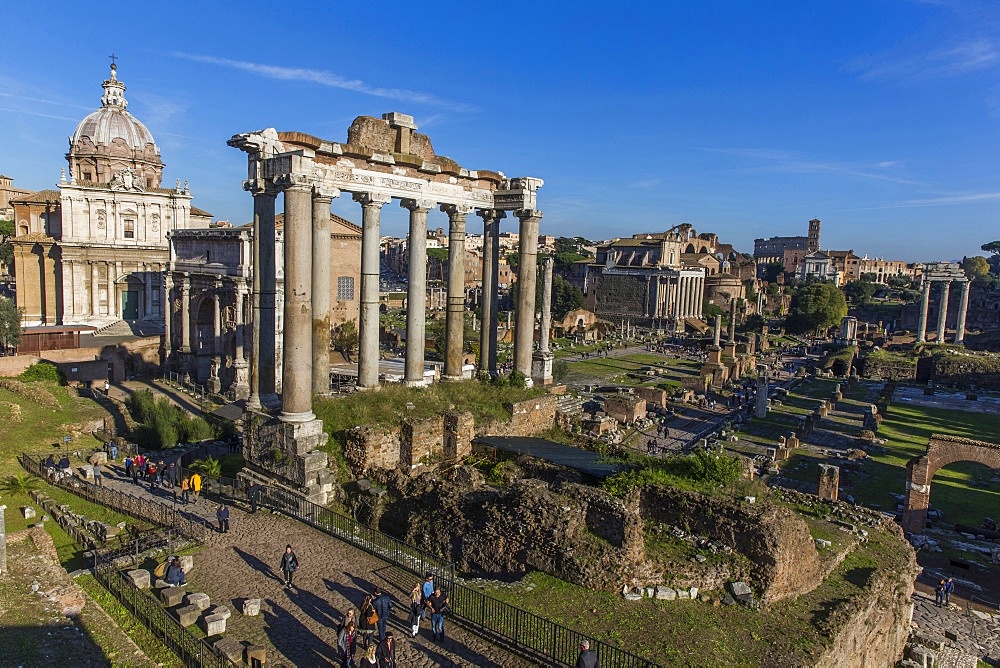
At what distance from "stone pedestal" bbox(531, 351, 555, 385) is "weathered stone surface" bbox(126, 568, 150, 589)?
11.5 meters

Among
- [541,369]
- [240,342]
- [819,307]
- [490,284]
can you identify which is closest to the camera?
[490,284]

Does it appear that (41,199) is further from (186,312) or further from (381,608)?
(381,608)

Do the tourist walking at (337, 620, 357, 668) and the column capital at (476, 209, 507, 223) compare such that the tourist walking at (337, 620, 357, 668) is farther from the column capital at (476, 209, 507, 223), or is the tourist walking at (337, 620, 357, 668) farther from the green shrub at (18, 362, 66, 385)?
the green shrub at (18, 362, 66, 385)

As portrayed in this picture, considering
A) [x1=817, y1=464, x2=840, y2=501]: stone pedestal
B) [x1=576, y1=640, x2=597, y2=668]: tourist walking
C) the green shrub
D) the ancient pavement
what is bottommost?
[x1=817, y1=464, x2=840, y2=501]: stone pedestal

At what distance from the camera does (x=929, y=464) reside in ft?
73.7

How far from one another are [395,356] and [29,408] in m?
24.6

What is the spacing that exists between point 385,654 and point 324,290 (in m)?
8.56

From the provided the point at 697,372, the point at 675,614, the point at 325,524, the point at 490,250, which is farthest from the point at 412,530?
the point at 697,372

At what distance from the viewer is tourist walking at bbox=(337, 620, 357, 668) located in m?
8.27

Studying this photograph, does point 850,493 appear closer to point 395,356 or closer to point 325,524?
point 325,524

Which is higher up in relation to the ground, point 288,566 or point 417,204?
point 417,204

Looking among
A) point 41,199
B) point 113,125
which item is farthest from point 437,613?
point 41,199

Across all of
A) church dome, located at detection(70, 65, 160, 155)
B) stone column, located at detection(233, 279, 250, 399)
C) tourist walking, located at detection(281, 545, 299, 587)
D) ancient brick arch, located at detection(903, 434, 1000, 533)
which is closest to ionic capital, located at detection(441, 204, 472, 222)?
tourist walking, located at detection(281, 545, 299, 587)

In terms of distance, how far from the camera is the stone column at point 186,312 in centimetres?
3841
